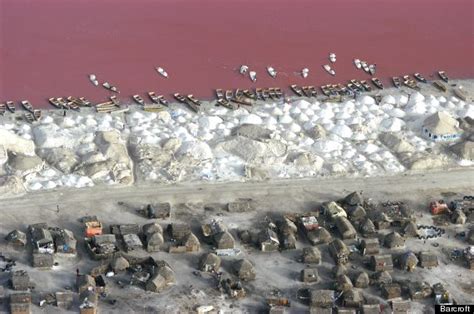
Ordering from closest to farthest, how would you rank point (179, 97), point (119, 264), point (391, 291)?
point (391, 291) → point (119, 264) → point (179, 97)

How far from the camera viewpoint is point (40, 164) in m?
55.4

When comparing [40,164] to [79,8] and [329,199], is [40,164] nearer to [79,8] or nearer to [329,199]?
[329,199]

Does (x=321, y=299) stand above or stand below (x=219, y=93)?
below

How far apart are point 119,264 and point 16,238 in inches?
219

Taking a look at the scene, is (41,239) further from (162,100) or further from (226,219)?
(162,100)

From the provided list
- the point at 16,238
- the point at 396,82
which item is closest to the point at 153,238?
the point at 16,238

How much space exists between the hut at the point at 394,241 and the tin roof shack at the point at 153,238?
11345 millimetres

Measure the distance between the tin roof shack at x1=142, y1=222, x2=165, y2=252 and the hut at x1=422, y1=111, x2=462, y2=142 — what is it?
62.5 ft

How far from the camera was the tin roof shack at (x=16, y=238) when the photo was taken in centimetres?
4884

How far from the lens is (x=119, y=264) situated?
47.3 metres

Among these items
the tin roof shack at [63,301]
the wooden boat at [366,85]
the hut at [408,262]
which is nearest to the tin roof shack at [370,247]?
the hut at [408,262]

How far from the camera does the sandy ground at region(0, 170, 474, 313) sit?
4603 cm

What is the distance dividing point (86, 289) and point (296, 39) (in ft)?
108

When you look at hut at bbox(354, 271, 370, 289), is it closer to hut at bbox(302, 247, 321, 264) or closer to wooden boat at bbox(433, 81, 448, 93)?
hut at bbox(302, 247, 321, 264)
